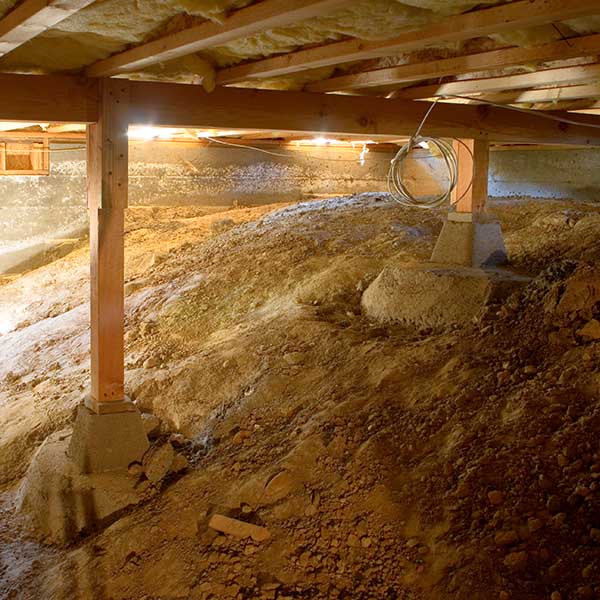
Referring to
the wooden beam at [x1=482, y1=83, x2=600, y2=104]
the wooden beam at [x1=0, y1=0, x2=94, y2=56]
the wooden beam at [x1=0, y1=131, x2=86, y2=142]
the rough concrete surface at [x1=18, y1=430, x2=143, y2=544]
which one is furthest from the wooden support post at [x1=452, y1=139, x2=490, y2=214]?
the wooden beam at [x1=0, y1=131, x2=86, y2=142]

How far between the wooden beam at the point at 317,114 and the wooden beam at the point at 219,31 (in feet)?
1.07

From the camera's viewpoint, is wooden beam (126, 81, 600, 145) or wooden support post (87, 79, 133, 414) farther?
wooden beam (126, 81, 600, 145)

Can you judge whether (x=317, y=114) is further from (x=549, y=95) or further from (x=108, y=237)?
(x=549, y=95)

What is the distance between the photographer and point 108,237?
4.67 meters

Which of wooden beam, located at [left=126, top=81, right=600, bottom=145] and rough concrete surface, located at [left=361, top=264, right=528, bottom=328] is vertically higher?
wooden beam, located at [left=126, top=81, right=600, bottom=145]

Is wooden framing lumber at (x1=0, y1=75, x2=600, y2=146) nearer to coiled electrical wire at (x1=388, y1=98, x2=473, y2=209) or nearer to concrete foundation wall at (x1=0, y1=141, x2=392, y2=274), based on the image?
coiled electrical wire at (x1=388, y1=98, x2=473, y2=209)

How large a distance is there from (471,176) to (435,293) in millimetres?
1395

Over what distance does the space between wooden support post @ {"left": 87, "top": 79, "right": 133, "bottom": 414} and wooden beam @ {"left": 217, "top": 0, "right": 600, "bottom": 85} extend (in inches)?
30.2

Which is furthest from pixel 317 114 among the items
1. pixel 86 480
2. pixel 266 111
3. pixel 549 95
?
pixel 86 480

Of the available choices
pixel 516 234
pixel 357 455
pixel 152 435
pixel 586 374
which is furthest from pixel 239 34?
pixel 516 234

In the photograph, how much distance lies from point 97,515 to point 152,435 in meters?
0.80

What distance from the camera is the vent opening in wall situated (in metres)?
11.1

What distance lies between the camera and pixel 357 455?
4.23m

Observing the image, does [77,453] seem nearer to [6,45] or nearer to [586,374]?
[6,45]
